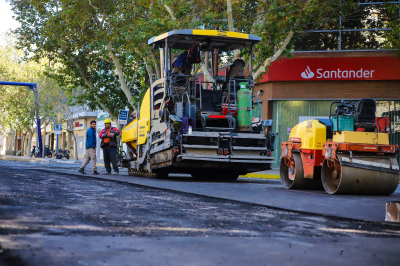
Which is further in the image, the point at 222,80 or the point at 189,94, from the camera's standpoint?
the point at 222,80

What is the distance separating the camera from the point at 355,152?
10094 millimetres

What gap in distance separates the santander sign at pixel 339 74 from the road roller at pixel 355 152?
13.7 meters

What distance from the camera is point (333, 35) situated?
2483 centimetres

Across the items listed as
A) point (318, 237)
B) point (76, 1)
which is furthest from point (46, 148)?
point (318, 237)

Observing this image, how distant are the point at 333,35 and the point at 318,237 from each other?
68.4 feet

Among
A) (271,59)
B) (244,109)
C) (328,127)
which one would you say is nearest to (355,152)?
(328,127)

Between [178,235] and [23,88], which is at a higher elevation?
[23,88]

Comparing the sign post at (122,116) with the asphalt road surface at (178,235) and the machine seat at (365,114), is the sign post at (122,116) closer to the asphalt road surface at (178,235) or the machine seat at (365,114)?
the machine seat at (365,114)

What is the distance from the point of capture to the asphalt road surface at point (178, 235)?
4133 millimetres

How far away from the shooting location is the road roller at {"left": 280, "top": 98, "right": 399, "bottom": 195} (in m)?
9.99

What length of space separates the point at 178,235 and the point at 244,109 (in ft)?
30.1

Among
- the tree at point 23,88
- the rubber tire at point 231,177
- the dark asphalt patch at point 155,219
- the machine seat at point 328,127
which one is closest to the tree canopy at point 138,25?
the rubber tire at point 231,177

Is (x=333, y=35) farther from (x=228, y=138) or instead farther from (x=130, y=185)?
(x=130, y=185)

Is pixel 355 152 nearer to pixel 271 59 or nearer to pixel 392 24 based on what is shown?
pixel 271 59
